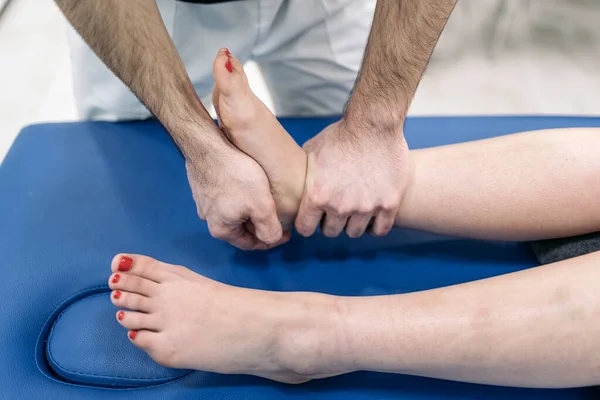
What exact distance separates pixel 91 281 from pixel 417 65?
2.28 feet

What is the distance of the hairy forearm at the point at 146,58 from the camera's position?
837 mm

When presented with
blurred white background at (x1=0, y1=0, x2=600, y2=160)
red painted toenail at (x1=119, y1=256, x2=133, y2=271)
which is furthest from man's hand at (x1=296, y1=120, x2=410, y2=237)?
blurred white background at (x1=0, y1=0, x2=600, y2=160)

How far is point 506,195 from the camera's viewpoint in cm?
87

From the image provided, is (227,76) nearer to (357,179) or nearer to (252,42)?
(357,179)

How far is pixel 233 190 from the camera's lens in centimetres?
87

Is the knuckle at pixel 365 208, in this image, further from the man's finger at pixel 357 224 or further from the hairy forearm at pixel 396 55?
the hairy forearm at pixel 396 55

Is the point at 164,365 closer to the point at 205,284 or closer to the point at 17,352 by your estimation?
the point at 205,284

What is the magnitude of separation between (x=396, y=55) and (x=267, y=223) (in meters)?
0.36

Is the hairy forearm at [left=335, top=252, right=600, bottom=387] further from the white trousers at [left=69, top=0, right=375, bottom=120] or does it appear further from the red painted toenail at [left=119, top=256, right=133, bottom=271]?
the white trousers at [left=69, top=0, right=375, bottom=120]

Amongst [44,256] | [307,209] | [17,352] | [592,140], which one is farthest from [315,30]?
[17,352]

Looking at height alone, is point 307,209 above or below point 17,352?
above

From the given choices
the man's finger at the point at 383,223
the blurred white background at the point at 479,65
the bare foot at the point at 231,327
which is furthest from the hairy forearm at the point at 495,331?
the blurred white background at the point at 479,65

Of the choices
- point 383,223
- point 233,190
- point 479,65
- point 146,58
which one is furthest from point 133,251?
point 479,65

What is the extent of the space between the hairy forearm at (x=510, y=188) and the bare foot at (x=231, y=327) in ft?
0.87
